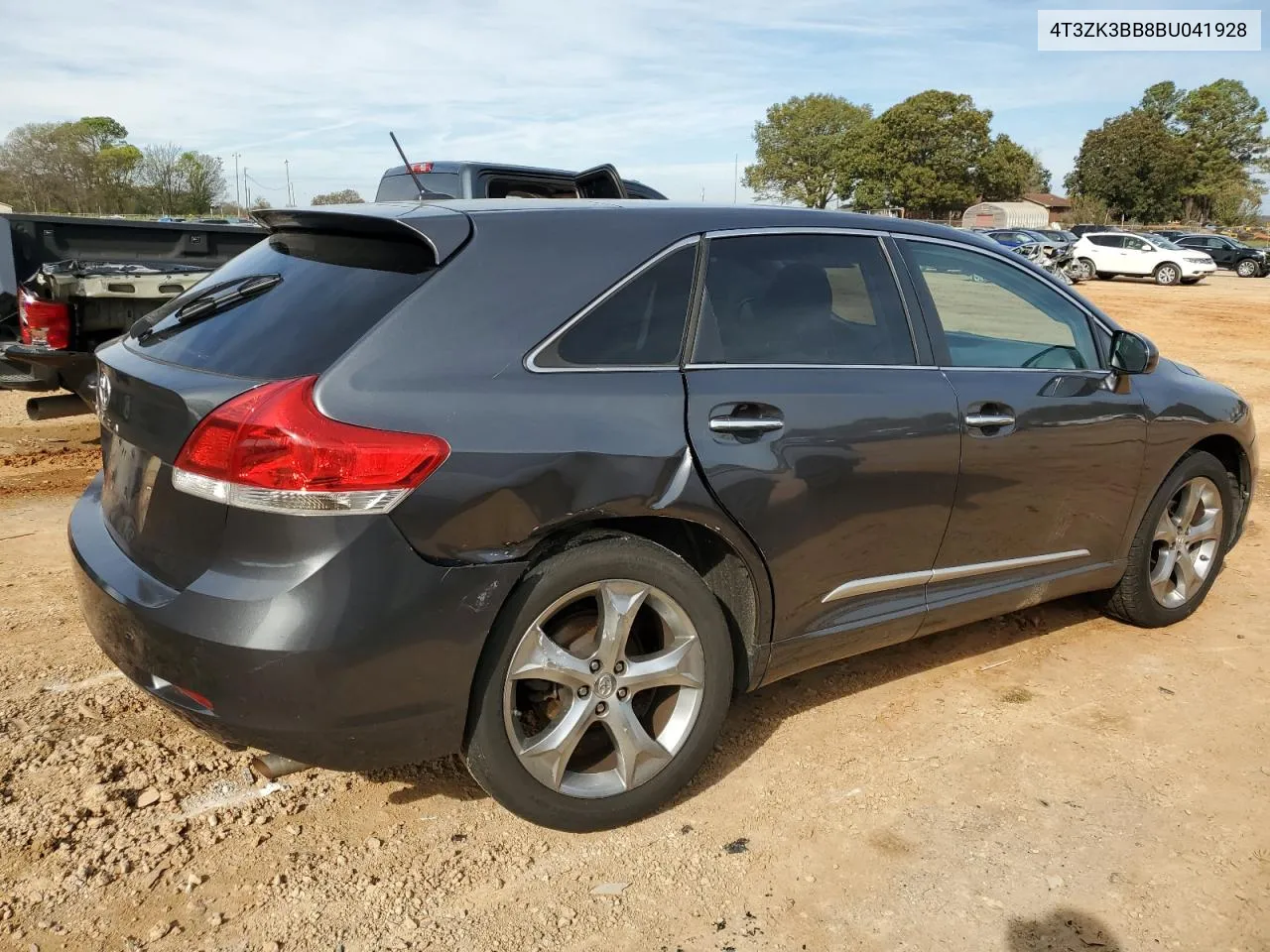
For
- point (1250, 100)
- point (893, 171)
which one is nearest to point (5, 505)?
point (893, 171)

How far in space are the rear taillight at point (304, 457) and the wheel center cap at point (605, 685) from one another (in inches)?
29.4

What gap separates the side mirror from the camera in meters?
3.91

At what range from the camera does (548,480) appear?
8.17ft

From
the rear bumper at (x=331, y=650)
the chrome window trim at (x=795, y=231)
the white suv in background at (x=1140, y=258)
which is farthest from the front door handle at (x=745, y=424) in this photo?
the white suv in background at (x=1140, y=258)

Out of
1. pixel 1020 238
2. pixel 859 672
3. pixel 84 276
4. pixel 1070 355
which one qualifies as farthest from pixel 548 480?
pixel 1020 238

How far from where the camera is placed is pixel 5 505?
5809 mm

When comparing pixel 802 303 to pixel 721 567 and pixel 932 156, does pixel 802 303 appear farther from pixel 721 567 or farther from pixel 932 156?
pixel 932 156

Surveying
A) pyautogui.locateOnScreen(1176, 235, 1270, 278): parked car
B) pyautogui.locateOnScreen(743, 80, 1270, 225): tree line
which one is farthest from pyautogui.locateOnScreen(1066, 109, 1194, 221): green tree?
pyautogui.locateOnScreen(1176, 235, 1270, 278): parked car

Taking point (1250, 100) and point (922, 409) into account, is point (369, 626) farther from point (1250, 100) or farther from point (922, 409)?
point (1250, 100)

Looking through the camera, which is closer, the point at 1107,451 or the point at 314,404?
the point at 314,404

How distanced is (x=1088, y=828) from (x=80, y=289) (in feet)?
21.3

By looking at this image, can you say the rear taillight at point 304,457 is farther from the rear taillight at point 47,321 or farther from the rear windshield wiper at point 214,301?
the rear taillight at point 47,321

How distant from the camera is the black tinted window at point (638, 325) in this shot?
2660 mm

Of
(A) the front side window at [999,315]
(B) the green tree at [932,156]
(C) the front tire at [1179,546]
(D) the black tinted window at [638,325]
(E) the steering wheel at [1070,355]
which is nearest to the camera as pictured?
(D) the black tinted window at [638,325]
